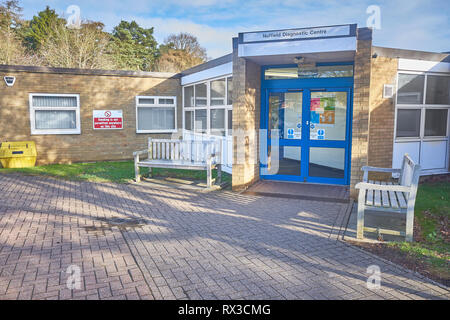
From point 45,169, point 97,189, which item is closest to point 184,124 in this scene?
point 45,169

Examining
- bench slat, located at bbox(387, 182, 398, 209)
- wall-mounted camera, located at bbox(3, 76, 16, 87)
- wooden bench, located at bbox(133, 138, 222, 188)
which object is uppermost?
wall-mounted camera, located at bbox(3, 76, 16, 87)

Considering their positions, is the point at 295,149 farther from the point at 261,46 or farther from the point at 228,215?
the point at 228,215

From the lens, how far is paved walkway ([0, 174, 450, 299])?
11.6 ft

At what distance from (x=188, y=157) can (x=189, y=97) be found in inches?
171

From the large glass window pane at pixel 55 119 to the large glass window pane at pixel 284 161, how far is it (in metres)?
7.42

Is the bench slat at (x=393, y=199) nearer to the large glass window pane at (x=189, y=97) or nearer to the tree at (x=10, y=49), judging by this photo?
the large glass window pane at (x=189, y=97)

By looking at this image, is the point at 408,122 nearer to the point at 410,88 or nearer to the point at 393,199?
the point at 410,88

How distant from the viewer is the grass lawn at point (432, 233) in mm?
4266

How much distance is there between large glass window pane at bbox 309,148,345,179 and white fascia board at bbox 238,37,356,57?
240 centimetres

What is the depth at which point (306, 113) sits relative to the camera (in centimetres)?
851

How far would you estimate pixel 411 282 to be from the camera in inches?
147

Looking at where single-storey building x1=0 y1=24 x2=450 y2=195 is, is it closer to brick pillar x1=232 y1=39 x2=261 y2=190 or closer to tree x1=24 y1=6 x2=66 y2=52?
brick pillar x1=232 y1=39 x2=261 y2=190

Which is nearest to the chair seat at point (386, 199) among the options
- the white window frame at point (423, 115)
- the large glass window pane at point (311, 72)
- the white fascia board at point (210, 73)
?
the large glass window pane at point (311, 72)

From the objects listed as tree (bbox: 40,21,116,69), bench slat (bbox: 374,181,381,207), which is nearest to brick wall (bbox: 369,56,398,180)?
bench slat (bbox: 374,181,381,207)
